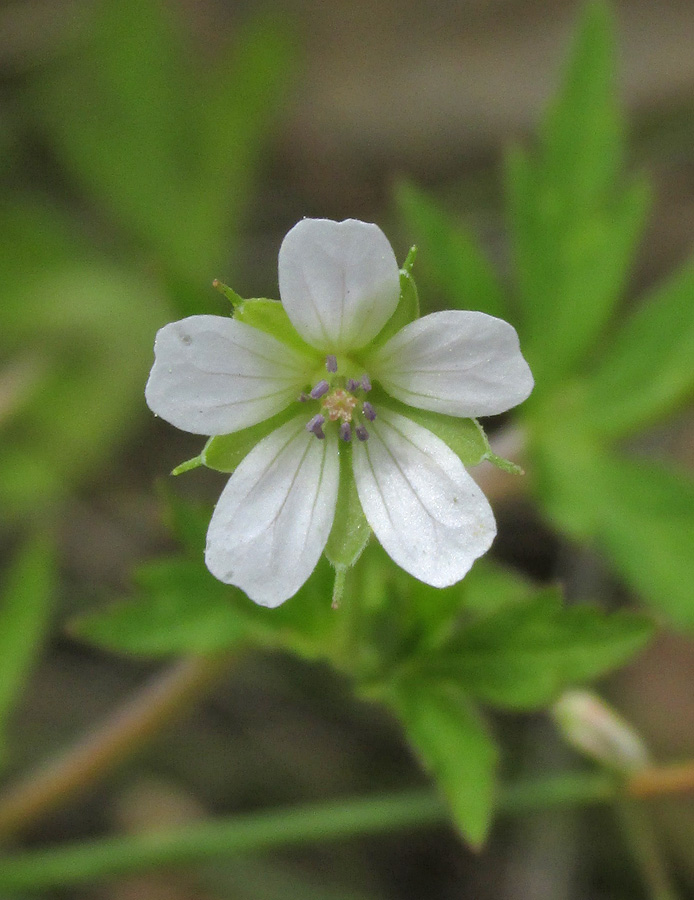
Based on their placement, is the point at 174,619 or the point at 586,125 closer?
the point at 174,619

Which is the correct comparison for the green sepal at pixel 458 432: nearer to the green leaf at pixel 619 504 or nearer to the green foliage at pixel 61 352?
the green leaf at pixel 619 504

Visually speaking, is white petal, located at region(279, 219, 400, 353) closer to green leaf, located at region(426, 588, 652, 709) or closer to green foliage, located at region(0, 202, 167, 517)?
green leaf, located at region(426, 588, 652, 709)

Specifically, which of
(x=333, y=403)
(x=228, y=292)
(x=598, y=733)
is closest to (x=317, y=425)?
(x=333, y=403)

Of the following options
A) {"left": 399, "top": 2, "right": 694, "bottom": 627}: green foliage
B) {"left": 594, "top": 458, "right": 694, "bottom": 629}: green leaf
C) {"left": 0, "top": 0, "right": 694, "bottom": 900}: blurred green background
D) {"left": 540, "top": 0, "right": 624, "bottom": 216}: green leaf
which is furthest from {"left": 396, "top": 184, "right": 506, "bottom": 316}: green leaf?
{"left": 0, "top": 0, "right": 694, "bottom": 900}: blurred green background

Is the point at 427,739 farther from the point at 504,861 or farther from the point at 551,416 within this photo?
the point at 504,861

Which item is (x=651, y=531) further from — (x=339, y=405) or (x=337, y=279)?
(x=337, y=279)

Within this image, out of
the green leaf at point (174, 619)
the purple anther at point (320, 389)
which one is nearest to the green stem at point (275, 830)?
the green leaf at point (174, 619)
